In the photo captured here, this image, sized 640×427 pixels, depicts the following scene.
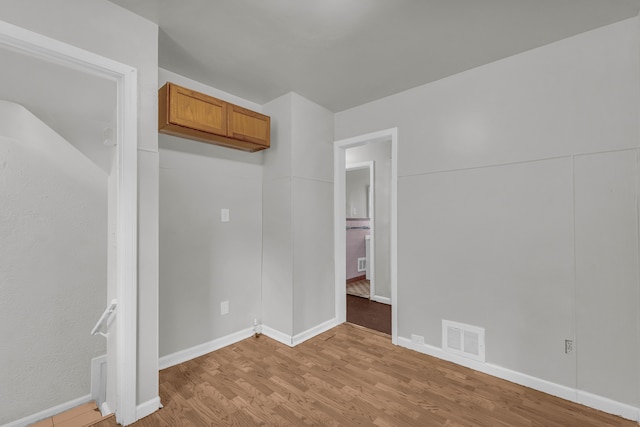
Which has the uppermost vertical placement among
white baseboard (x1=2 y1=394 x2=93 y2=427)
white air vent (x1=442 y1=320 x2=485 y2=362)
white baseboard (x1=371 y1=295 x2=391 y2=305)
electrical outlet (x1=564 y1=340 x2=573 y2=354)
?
electrical outlet (x1=564 y1=340 x2=573 y2=354)

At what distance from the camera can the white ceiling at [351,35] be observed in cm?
163

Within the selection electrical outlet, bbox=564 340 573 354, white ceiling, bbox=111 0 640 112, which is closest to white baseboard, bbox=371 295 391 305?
electrical outlet, bbox=564 340 573 354

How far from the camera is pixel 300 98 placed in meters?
2.87

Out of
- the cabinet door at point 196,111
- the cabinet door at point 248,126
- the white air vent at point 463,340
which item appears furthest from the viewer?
the cabinet door at point 248,126

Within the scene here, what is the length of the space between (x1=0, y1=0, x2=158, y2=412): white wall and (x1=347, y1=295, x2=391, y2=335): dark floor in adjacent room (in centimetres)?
230

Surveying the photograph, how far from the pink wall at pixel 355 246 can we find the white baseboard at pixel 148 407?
3.97m

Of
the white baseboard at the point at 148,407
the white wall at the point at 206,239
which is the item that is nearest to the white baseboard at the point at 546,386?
the white wall at the point at 206,239

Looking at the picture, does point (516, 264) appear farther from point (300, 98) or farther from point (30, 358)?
point (30, 358)

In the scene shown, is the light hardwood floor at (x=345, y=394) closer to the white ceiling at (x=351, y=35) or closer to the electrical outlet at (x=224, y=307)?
the electrical outlet at (x=224, y=307)

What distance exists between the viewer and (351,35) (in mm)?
1903

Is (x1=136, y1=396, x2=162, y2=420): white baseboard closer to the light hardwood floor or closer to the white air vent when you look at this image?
the light hardwood floor

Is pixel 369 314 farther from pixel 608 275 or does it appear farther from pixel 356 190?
pixel 356 190

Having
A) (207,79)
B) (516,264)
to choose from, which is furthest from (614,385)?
(207,79)

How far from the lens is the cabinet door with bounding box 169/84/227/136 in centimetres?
207
